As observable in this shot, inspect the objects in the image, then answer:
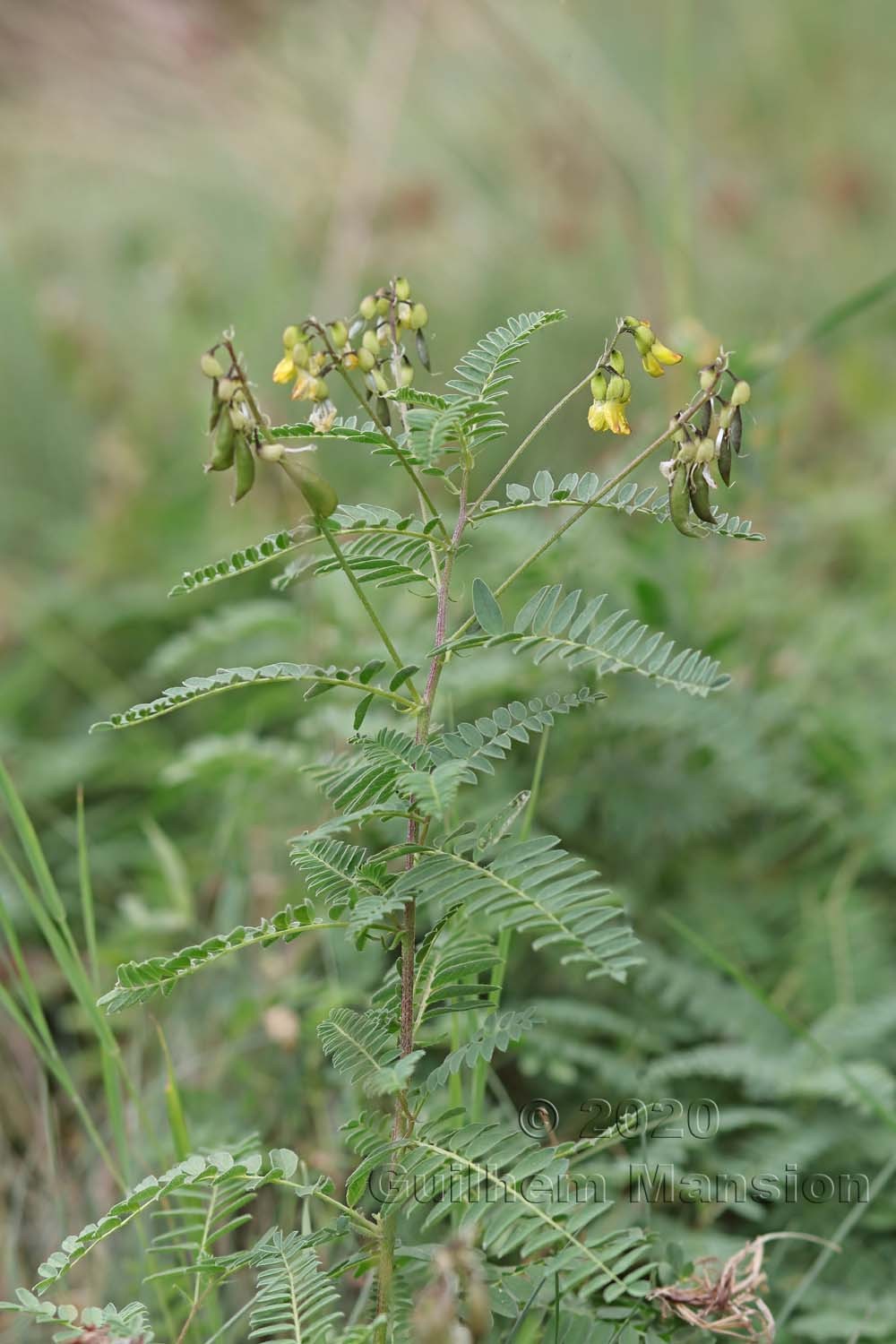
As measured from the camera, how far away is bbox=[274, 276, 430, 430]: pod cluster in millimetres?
938

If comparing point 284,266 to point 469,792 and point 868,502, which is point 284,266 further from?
point 469,792

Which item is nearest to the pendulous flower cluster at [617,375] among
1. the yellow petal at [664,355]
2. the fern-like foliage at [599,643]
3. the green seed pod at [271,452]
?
the yellow petal at [664,355]

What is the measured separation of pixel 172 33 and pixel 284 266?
2.41 metres

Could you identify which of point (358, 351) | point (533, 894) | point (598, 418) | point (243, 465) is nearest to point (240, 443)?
point (243, 465)

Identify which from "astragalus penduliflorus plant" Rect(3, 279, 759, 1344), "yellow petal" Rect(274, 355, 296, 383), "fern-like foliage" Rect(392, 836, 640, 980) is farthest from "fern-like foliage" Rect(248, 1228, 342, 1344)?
"yellow petal" Rect(274, 355, 296, 383)

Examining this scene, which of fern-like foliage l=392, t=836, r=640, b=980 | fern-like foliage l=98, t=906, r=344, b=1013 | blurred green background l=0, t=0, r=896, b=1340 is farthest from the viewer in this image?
blurred green background l=0, t=0, r=896, b=1340

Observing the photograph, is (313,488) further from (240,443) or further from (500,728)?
(500,728)

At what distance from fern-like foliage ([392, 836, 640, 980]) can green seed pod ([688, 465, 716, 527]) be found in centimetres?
25

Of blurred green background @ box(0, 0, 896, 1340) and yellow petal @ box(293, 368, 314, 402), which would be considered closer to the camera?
yellow petal @ box(293, 368, 314, 402)

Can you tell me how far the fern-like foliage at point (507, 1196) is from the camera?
84cm

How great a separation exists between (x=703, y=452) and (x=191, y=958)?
0.51 metres

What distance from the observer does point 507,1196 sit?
89 centimetres

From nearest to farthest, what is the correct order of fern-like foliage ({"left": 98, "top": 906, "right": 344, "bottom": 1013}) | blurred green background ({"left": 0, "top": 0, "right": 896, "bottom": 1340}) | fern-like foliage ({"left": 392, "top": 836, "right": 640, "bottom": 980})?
fern-like foliage ({"left": 392, "top": 836, "right": 640, "bottom": 980}) < fern-like foliage ({"left": 98, "top": 906, "right": 344, "bottom": 1013}) < blurred green background ({"left": 0, "top": 0, "right": 896, "bottom": 1340})

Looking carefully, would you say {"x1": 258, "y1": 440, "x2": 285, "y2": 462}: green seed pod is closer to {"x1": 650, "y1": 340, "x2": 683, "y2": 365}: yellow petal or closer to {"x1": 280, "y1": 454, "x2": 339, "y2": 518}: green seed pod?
{"x1": 280, "y1": 454, "x2": 339, "y2": 518}: green seed pod
